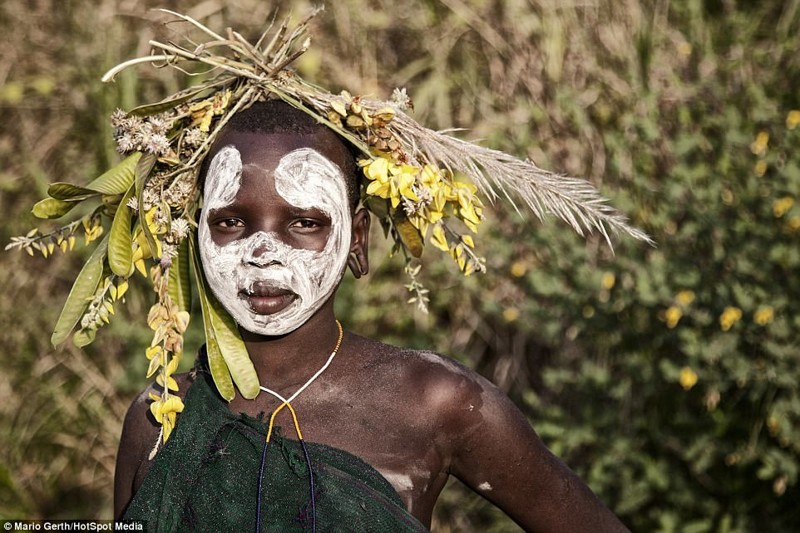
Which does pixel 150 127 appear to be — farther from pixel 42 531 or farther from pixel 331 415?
pixel 42 531

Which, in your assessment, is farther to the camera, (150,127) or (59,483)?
(59,483)

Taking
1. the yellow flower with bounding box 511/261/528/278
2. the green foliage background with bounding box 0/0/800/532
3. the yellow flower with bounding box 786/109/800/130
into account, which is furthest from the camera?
the yellow flower with bounding box 511/261/528/278

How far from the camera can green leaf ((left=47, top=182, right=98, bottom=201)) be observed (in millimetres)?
2164

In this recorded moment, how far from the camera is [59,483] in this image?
16.6 ft

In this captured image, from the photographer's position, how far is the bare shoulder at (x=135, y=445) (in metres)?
2.31

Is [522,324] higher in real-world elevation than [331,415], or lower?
lower

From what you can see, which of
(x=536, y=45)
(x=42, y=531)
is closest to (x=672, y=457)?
(x=536, y=45)

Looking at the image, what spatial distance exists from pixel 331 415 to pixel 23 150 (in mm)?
3460

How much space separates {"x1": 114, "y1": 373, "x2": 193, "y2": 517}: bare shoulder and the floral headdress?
0.07 metres

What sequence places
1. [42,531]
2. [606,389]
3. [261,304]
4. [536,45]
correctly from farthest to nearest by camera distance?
[536,45]
[606,389]
[42,531]
[261,304]

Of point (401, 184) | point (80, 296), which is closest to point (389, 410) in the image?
point (401, 184)

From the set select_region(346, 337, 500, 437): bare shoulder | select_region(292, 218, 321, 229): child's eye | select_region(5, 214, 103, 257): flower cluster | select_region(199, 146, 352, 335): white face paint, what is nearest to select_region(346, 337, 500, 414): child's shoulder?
select_region(346, 337, 500, 437): bare shoulder

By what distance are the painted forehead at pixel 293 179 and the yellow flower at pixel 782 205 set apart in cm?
216

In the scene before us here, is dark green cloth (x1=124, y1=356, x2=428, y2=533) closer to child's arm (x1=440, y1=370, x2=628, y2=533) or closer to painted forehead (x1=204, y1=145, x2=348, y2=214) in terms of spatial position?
child's arm (x1=440, y1=370, x2=628, y2=533)
